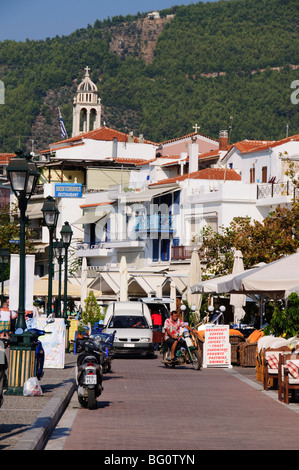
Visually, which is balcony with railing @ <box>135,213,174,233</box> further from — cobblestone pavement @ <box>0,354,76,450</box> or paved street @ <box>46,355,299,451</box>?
cobblestone pavement @ <box>0,354,76,450</box>

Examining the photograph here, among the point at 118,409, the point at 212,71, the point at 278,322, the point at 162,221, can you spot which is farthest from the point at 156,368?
the point at 212,71

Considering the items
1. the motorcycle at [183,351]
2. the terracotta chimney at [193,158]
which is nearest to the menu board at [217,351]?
the motorcycle at [183,351]

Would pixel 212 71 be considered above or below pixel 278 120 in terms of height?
above

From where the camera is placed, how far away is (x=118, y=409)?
52.5ft

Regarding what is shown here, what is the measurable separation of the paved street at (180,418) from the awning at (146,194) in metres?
48.5

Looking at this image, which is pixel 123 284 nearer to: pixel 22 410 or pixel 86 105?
pixel 22 410

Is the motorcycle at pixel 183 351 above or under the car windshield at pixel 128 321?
under

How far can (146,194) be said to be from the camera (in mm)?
73500

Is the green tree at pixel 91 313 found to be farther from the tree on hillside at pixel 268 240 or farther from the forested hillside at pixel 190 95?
the forested hillside at pixel 190 95

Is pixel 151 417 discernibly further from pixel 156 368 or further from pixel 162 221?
pixel 162 221

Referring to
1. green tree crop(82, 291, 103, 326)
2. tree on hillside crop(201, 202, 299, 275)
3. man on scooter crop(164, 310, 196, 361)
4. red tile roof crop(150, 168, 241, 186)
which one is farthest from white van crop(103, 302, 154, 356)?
red tile roof crop(150, 168, 241, 186)

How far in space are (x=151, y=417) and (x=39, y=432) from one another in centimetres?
356

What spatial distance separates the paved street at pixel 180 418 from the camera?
11906mm
